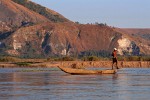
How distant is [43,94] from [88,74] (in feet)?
86.4

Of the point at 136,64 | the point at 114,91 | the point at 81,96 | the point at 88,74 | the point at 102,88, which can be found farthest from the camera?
the point at 136,64

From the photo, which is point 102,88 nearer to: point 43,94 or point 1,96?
point 43,94

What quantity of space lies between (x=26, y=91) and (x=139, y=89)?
7.10m

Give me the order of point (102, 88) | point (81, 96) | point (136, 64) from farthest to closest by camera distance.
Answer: point (136, 64)
point (102, 88)
point (81, 96)

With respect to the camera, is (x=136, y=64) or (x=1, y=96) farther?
(x=136, y=64)

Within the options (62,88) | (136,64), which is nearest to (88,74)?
(62,88)

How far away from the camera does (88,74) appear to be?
6050 cm

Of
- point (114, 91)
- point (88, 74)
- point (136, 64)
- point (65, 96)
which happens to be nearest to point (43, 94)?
point (65, 96)

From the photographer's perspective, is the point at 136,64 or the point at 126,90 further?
the point at 136,64

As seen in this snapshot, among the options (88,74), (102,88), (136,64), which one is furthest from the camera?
(136,64)

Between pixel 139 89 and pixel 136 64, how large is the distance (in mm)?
70387

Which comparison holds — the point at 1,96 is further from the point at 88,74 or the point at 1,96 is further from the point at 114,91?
the point at 88,74

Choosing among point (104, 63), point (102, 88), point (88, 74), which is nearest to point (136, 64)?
→ point (104, 63)

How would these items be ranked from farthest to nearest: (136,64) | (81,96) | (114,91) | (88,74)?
1. (136,64)
2. (88,74)
3. (114,91)
4. (81,96)
